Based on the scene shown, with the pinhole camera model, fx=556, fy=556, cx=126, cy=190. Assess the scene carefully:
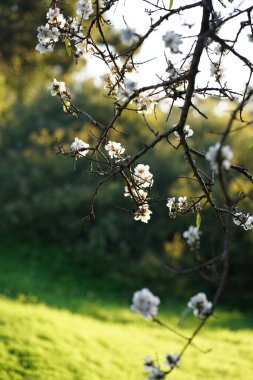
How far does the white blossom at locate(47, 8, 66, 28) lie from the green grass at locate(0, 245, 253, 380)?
3065 mm

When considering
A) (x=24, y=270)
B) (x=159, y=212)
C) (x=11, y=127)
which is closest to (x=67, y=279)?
(x=24, y=270)

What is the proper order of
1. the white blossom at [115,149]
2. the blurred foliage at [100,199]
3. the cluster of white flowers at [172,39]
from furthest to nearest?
the blurred foliage at [100,199] → the white blossom at [115,149] → the cluster of white flowers at [172,39]

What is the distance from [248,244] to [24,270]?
4472 mm

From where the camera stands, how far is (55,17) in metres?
2.74

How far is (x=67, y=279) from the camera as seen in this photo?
1123 centimetres

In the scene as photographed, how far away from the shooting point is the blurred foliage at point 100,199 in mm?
11023

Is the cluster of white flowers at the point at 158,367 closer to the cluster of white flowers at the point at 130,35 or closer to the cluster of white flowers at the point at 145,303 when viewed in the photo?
the cluster of white flowers at the point at 145,303

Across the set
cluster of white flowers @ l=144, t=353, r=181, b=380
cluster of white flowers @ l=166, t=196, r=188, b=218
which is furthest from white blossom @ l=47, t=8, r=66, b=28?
cluster of white flowers @ l=144, t=353, r=181, b=380

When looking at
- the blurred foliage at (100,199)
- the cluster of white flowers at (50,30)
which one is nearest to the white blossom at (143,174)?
the cluster of white flowers at (50,30)

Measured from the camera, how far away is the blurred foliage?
11023 mm

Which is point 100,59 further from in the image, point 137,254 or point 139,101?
point 137,254

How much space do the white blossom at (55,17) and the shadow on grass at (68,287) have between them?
22.0 feet

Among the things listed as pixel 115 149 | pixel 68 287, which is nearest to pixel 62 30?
pixel 115 149

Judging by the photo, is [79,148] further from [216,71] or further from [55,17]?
[216,71]
